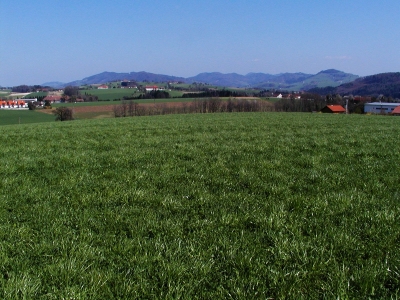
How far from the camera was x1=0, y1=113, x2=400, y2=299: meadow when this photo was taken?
334 centimetres

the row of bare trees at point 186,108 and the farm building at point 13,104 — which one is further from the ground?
the farm building at point 13,104

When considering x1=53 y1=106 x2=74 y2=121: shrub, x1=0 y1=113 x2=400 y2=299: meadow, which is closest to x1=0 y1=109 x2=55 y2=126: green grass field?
x1=53 y1=106 x2=74 y2=121: shrub

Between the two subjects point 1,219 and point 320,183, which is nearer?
point 1,219

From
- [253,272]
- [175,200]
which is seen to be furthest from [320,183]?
[253,272]

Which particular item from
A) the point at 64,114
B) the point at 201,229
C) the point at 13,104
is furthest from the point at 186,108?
the point at 201,229

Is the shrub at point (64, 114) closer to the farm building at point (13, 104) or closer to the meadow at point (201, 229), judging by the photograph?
the farm building at point (13, 104)

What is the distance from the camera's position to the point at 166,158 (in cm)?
950

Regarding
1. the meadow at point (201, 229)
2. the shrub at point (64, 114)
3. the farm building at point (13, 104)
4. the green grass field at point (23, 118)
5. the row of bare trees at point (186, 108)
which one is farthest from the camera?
the farm building at point (13, 104)

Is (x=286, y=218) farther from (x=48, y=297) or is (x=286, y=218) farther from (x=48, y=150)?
(x=48, y=150)

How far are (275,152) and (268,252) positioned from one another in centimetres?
642

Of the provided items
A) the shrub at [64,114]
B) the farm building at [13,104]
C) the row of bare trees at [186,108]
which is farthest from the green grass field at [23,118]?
the farm building at [13,104]

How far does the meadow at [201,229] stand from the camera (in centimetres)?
334

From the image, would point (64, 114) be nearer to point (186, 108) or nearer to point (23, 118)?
point (23, 118)

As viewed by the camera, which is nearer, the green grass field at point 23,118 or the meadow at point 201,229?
the meadow at point 201,229
